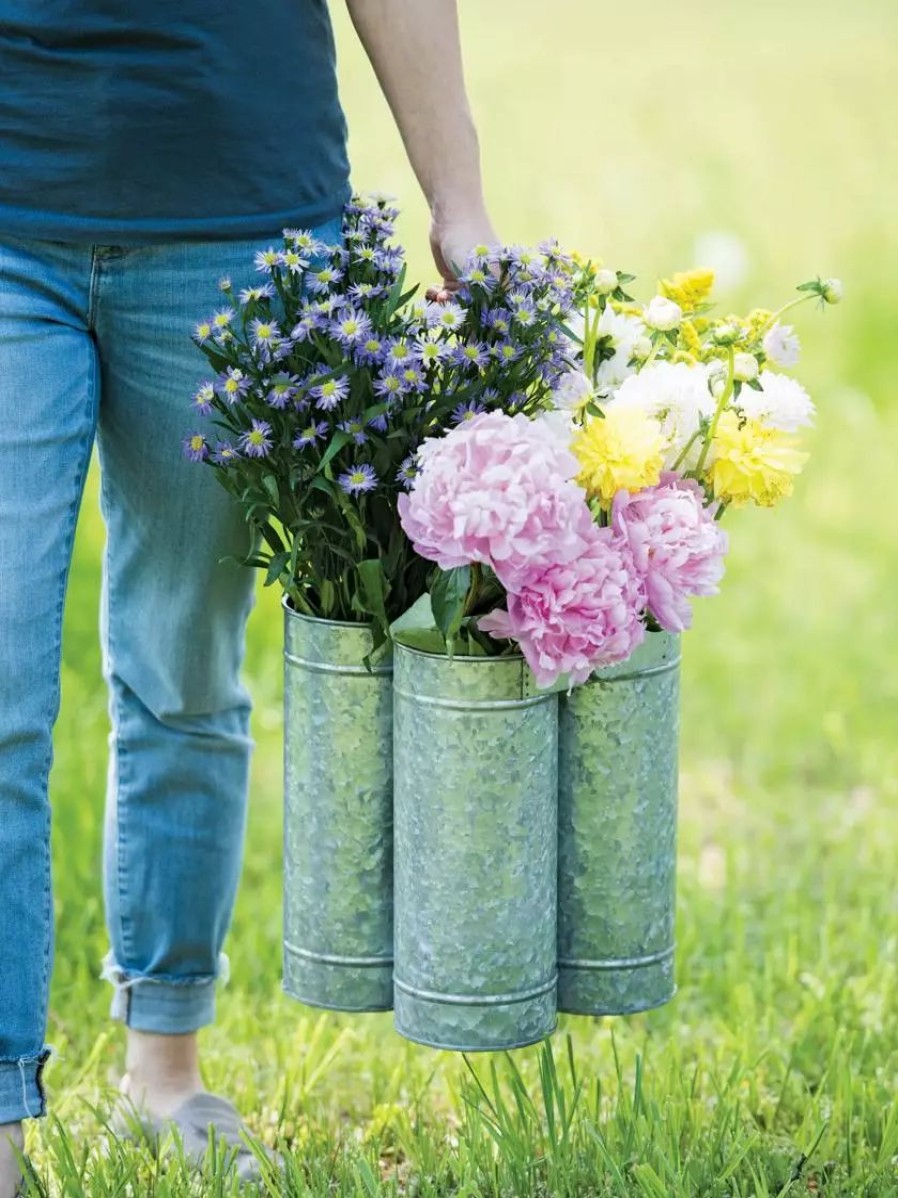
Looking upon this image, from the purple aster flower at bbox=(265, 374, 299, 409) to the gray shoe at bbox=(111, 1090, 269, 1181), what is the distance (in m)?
0.91

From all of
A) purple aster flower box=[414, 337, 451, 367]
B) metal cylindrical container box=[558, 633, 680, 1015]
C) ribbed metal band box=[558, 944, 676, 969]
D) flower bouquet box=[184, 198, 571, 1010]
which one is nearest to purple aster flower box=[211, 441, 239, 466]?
flower bouquet box=[184, 198, 571, 1010]

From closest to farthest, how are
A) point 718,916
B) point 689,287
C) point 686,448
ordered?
point 686,448 → point 689,287 → point 718,916

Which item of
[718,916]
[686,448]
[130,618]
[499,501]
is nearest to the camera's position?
[499,501]

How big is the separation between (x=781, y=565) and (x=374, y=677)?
276 centimetres

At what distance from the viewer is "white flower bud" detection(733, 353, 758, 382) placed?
6.38ft

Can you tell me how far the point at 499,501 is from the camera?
1778mm

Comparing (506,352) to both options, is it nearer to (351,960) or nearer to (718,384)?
(718,384)

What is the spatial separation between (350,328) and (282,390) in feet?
0.29

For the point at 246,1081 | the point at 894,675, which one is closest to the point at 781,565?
the point at 894,675

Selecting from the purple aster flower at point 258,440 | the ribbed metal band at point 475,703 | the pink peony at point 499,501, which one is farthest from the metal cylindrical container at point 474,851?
the purple aster flower at point 258,440

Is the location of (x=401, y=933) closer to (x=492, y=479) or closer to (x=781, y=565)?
(x=492, y=479)

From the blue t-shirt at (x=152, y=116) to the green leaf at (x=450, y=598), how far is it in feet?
1.57

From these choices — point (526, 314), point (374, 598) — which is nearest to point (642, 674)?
point (374, 598)

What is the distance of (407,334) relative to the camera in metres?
1.95
